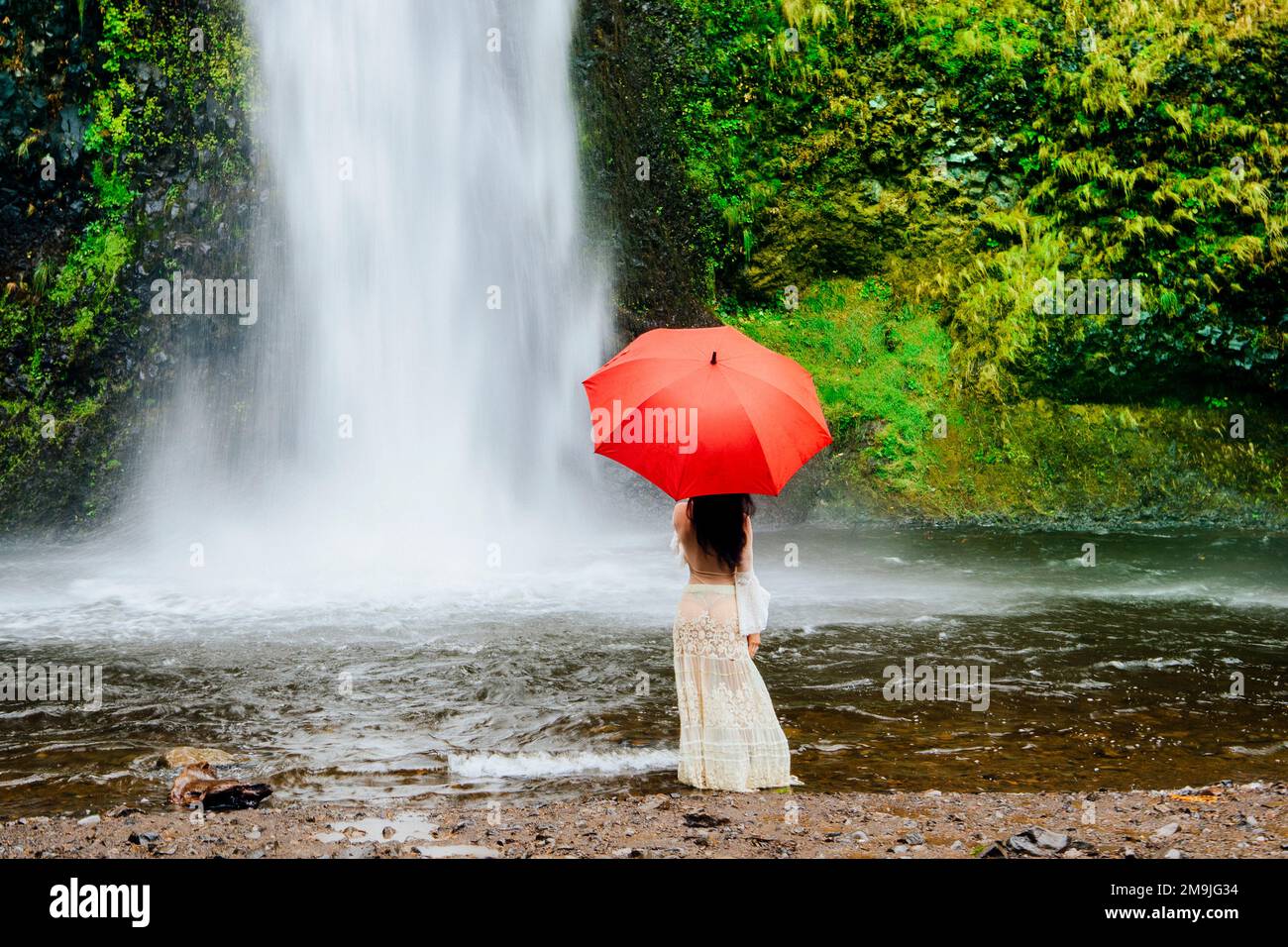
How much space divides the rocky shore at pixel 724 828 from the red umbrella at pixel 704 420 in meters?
1.32

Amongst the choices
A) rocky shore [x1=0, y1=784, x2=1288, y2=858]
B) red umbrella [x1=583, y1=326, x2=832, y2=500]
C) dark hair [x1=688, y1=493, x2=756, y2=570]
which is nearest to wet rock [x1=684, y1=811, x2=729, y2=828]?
rocky shore [x1=0, y1=784, x2=1288, y2=858]

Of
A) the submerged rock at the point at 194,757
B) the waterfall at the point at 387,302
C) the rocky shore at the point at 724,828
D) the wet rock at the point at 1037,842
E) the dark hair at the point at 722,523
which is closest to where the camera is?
the wet rock at the point at 1037,842

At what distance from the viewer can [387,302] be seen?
45.6ft

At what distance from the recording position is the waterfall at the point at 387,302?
13.7 meters

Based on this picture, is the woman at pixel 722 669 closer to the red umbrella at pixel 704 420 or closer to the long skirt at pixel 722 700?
the long skirt at pixel 722 700

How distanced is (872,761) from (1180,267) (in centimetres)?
1173

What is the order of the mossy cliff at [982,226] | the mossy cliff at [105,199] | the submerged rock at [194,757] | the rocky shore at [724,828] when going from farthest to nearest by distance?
the mossy cliff at [982,226]
the mossy cliff at [105,199]
the submerged rock at [194,757]
the rocky shore at [724,828]

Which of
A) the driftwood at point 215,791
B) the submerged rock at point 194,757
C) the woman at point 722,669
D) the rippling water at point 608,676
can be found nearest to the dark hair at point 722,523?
the woman at point 722,669

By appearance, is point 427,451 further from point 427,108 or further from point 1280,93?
point 1280,93

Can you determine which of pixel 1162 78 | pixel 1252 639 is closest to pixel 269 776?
pixel 1252 639

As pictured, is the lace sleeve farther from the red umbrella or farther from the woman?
the red umbrella

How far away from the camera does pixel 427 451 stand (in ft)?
45.3

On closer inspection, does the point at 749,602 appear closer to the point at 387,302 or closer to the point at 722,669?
the point at 722,669

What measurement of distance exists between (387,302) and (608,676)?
7872 mm
